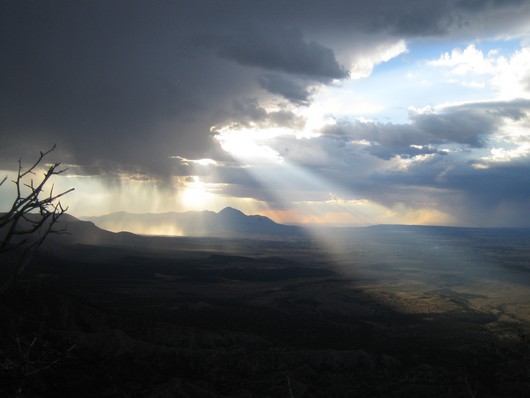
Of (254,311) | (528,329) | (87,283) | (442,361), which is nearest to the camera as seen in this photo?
(442,361)

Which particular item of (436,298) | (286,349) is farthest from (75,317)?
(436,298)

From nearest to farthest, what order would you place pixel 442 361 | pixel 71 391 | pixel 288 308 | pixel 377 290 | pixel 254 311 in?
pixel 71 391, pixel 442 361, pixel 254 311, pixel 288 308, pixel 377 290

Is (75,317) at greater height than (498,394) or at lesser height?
greater

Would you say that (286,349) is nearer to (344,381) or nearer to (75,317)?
(344,381)

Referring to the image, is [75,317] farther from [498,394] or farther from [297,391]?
[498,394]

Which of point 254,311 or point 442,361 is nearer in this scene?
point 442,361

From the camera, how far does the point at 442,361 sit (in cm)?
5756

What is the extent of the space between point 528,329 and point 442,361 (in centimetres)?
3499

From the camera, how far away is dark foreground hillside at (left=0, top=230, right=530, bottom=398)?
135ft

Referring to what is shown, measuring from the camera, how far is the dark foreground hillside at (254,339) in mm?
41125

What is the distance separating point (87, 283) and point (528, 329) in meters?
107

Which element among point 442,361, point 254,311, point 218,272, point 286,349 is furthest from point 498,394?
point 218,272

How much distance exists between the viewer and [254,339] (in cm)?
6562

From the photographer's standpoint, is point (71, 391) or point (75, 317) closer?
point (71, 391)
